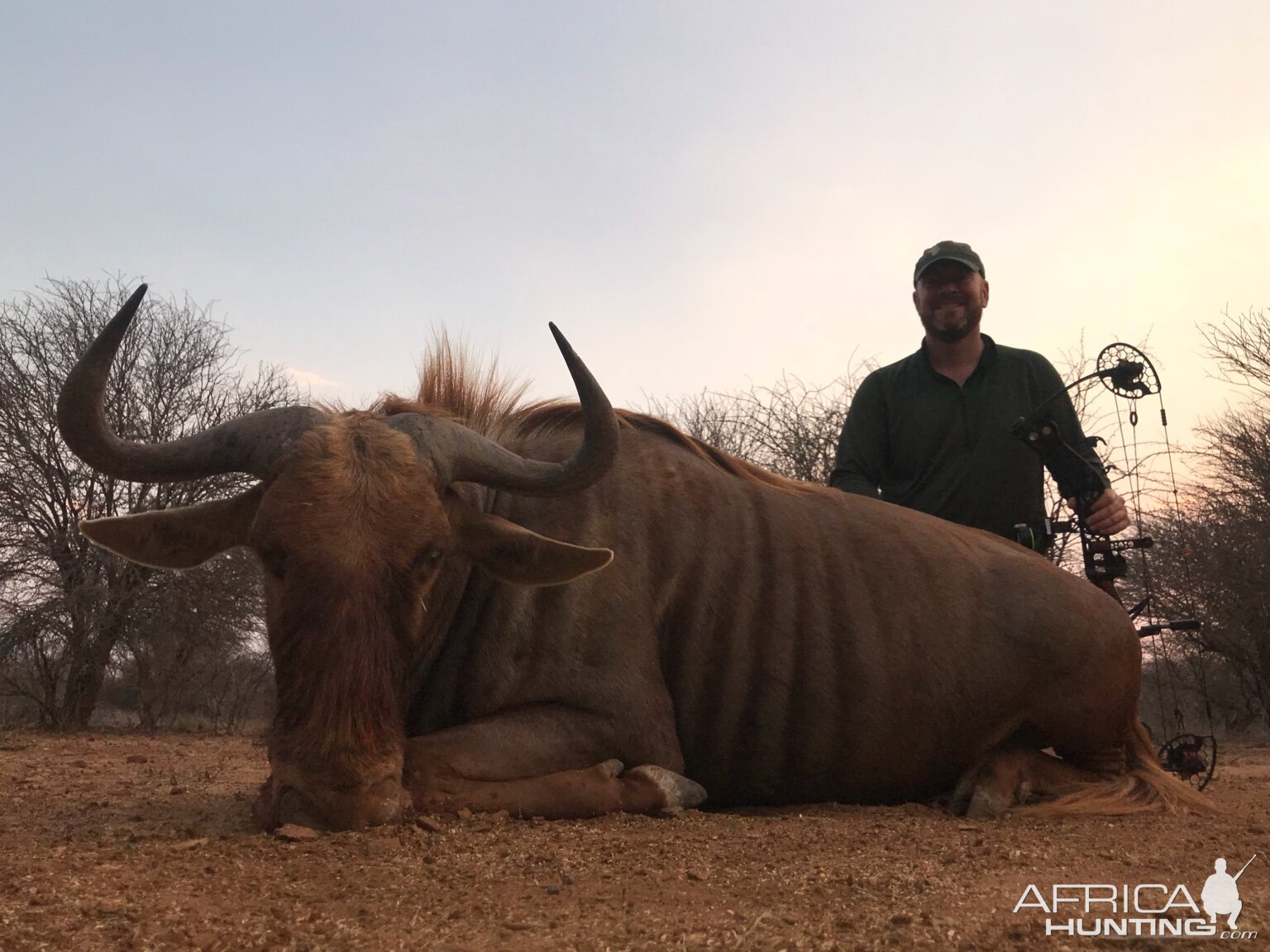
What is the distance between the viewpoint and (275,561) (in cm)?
342

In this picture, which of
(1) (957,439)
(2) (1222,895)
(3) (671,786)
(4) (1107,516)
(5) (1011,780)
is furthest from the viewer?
(1) (957,439)

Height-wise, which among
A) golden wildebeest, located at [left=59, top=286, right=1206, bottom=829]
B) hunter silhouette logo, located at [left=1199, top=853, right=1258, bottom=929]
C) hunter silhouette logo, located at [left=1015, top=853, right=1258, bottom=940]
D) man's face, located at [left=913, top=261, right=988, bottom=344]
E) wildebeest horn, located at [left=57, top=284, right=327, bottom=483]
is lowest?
hunter silhouette logo, located at [left=1015, top=853, right=1258, bottom=940]

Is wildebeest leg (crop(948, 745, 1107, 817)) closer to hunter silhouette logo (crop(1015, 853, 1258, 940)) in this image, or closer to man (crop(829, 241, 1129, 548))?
hunter silhouette logo (crop(1015, 853, 1258, 940))

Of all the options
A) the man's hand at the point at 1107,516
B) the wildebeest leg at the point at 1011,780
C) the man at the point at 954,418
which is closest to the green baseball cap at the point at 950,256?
the man at the point at 954,418

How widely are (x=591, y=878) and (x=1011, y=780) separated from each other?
7.80 ft

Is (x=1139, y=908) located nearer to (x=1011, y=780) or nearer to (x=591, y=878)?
(x=591, y=878)

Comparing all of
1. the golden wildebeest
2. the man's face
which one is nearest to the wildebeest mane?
the golden wildebeest

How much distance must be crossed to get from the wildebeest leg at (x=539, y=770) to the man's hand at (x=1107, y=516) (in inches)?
108

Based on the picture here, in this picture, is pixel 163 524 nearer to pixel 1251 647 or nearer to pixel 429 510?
pixel 429 510

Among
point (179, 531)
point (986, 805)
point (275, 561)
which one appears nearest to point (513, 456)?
point (275, 561)

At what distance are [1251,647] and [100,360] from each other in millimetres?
17217

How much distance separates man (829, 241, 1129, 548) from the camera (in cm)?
636

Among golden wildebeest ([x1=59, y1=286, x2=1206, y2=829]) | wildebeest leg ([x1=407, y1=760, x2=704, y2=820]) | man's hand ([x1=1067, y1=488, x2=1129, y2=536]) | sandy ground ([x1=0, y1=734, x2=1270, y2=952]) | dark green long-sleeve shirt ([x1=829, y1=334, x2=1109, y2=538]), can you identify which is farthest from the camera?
dark green long-sleeve shirt ([x1=829, y1=334, x2=1109, y2=538])

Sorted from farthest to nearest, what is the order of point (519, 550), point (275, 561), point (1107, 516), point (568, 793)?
1. point (1107, 516)
2. point (519, 550)
3. point (568, 793)
4. point (275, 561)
